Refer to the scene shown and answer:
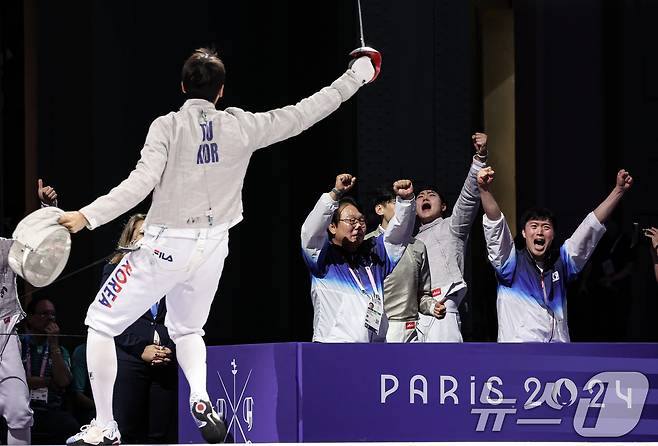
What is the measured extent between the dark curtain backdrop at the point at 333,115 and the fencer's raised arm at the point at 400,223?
227 cm

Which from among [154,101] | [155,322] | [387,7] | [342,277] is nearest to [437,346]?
[342,277]

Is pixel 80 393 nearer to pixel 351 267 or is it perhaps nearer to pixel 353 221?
pixel 351 267

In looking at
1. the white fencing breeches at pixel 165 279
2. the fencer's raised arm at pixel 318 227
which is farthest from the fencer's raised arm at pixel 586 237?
the white fencing breeches at pixel 165 279

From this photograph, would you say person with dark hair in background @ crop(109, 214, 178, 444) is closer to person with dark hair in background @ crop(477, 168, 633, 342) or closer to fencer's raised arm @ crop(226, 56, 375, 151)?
fencer's raised arm @ crop(226, 56, 375, 151)

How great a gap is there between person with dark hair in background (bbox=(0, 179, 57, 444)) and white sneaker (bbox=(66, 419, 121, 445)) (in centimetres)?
182

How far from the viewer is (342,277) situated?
7.18m

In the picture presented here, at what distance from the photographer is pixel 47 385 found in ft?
25.1

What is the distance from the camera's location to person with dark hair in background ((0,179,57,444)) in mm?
7238

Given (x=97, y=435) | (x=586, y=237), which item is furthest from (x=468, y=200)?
(x=97, y=435)

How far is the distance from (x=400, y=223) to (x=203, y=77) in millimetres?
1756

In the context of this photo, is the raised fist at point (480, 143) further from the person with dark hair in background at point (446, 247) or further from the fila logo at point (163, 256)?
the fila logo at point (163, 256)

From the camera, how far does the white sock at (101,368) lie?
5.59 meters

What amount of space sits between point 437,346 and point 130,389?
189 cm

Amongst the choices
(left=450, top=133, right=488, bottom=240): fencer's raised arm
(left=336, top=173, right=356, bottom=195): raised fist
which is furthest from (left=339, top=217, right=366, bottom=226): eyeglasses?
(left=450, top=133, right=488, bottom=240): fencer's raised arm
